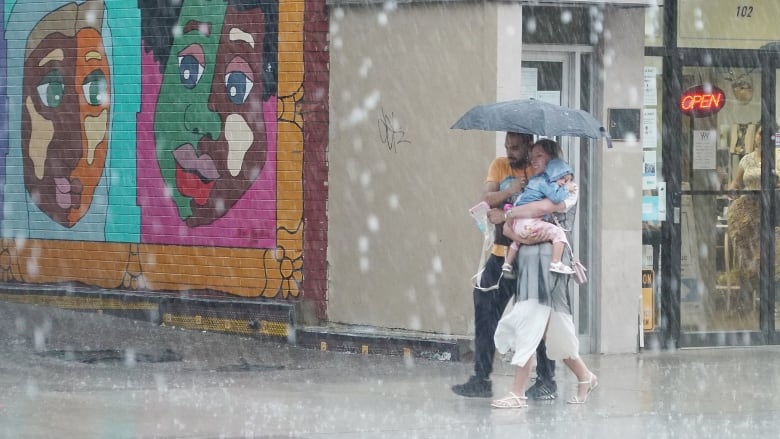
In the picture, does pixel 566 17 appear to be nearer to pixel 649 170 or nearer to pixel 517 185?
pixel 649 170

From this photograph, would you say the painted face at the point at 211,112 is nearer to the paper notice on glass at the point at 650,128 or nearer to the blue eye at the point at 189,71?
the blue eye at the point at 189,71

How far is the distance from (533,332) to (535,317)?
0.34 ft

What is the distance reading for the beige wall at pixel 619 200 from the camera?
12898 mm

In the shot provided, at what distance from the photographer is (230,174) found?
1366 cm

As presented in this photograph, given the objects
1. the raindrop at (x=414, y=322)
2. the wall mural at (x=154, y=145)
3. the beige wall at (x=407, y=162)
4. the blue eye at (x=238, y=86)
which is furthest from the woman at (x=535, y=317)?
the blue eye at (x=238, y=86)

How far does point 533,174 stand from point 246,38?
4.31 m

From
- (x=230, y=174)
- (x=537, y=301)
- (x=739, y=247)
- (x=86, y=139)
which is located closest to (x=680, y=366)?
(x=739, y=247)

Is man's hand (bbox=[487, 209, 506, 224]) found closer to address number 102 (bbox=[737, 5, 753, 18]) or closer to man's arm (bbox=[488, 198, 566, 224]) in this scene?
man's arm (bbox=[488, 198, 566, 224])

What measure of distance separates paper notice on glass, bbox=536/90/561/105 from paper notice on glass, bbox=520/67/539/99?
6cm

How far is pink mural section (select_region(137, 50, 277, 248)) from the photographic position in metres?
13.4

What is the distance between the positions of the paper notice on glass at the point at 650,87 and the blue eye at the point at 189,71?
164 inches

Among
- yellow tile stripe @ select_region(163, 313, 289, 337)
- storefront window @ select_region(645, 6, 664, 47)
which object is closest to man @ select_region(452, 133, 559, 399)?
yellow tile stripe @ select_region(163, 313, 289, 337)

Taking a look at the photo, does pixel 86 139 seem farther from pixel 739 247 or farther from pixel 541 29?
pixel 739 247

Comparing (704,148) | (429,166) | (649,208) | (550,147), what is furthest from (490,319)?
(704,148)
